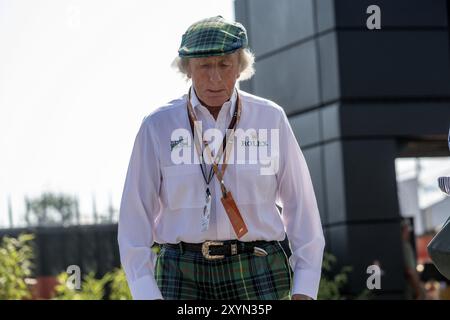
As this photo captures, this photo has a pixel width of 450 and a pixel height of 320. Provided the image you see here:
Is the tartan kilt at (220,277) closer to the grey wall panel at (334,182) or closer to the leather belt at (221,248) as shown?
the leather belt at (221,248)

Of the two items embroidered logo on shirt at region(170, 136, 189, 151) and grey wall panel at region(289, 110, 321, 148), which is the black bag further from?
grey wall panel at region(289, 110, 321, 148)

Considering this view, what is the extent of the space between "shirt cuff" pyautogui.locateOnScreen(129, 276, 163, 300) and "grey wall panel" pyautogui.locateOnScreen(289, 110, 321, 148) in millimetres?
7177

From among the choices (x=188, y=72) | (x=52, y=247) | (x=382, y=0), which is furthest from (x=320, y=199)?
(x=188, y=72)

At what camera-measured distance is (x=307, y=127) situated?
11.2 m

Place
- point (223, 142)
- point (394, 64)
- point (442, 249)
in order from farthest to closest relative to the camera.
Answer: point (394, 64) < point (223, 142) < point (442, 249)

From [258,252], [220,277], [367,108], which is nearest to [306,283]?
[258,252]

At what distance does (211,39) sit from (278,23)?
739 centimetres

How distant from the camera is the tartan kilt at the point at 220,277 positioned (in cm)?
394

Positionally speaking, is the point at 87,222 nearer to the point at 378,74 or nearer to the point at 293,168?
the point at 378,74

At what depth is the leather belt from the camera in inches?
155

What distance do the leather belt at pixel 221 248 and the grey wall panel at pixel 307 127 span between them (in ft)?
23.3

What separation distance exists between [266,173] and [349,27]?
693cm

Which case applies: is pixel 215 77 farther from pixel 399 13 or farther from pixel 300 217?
pixel 399 13
